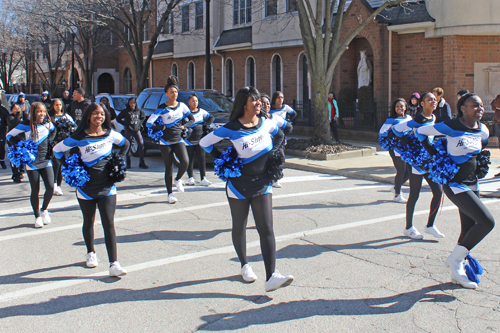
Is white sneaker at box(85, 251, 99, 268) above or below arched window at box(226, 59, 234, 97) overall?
below

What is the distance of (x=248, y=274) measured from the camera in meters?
5.33

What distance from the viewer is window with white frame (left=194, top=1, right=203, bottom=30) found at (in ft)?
106

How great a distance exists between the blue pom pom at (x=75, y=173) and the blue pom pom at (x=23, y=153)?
229 cm

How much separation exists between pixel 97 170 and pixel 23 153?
249cm

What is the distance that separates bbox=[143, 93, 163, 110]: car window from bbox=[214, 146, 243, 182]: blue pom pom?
10.9 metres

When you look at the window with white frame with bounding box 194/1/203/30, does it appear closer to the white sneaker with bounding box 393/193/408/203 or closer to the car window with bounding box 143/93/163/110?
the car window with bounding box 143/93/163/110

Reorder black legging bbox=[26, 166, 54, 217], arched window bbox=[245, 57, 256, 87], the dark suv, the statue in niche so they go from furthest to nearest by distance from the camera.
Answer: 1. arched window bbox=[245, 57, 256, 87]
2. the statue in niche
3. the dark suv
4. black legging bbox=[26, 166, 54, 217]

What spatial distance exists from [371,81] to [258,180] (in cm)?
1790

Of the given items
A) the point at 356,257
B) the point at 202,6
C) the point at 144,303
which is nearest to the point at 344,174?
the point at 356,257

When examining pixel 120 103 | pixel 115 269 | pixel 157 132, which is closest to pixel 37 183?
pixel 157 132

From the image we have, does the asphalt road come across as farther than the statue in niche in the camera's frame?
No

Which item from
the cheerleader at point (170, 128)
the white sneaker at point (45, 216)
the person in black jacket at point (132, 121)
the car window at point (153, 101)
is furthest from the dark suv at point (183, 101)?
the white sneaker at point (45, 216)

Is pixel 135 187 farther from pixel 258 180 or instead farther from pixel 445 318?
pixel 445 318

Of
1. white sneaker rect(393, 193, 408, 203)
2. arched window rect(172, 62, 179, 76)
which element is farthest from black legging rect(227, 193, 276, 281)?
arched window rect(172, 62, 179, 76)
